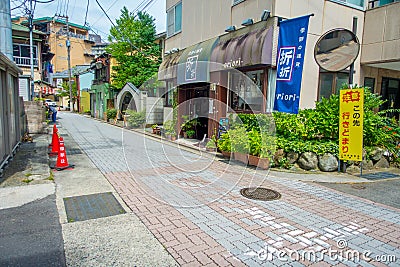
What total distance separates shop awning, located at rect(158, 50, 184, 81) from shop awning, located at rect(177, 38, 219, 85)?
618 mm

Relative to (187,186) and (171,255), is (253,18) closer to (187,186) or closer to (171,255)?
(187,186)

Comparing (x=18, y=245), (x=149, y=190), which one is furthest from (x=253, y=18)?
(x=18, y=245)

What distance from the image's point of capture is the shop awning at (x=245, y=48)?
290 inches

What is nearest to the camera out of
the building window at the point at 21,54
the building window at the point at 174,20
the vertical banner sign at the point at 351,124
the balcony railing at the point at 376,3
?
the vertical banner sign at the point at 351,124

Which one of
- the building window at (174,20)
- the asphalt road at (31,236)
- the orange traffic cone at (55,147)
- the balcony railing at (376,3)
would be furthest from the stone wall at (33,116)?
the balcony railing at (376,3)

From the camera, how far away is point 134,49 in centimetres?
2156

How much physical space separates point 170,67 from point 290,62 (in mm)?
7342

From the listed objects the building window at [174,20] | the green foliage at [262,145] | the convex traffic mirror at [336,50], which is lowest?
the green foliage at [262,145]

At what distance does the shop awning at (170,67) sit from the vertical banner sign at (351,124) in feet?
25.2

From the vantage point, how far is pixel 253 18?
8461 millimetres

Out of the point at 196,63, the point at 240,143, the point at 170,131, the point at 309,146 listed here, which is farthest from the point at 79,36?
the point at 309,146

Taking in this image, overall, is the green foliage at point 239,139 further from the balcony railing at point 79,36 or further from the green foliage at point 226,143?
the balcony railing at point 79,36

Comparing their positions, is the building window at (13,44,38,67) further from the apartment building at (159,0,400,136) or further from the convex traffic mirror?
the convex traffic mirror

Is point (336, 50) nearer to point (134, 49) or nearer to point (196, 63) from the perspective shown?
point (196, 63)
